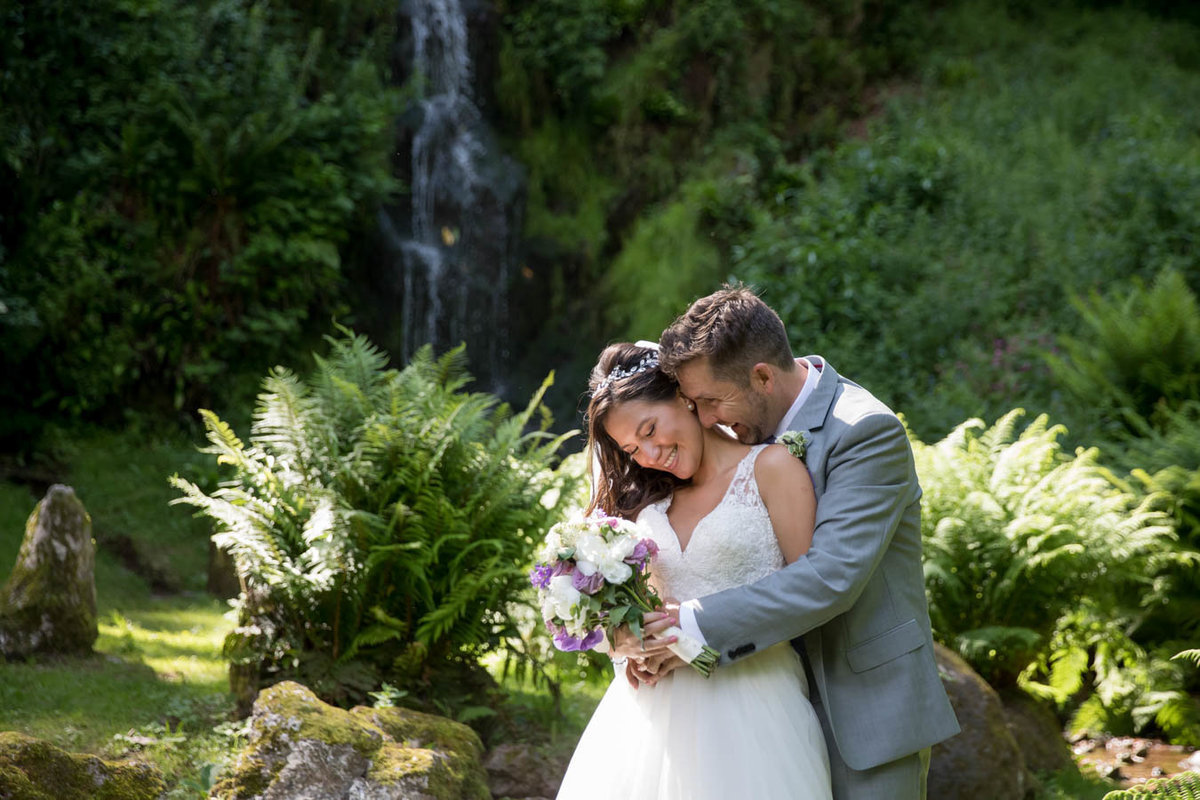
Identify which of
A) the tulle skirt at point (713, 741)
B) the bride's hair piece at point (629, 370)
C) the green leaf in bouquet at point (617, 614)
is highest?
the bride's hair piece at point (629, 370)

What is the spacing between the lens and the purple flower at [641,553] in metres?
2.89

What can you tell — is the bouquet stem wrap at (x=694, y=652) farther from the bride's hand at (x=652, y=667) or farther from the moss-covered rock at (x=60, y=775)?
the moss-covered rock at (x=60, y=775)

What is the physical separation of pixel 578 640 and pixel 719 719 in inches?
18.5

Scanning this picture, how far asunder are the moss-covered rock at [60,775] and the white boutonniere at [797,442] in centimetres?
264

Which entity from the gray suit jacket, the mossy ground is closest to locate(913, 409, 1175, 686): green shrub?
the gray suit jacket

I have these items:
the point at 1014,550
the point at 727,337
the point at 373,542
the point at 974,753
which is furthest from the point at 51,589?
the point at 1014,550

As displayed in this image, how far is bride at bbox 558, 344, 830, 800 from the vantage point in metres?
2.91

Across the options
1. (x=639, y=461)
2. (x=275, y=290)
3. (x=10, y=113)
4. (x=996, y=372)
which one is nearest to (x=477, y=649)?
(x=639, y=461)

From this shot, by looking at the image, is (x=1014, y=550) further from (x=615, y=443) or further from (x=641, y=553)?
(x=641, y=553)

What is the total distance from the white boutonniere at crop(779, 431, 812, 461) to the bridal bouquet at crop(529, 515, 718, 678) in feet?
1.62

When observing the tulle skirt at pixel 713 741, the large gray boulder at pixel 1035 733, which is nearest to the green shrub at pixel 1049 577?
the large gray boulder at pixel 1035 733

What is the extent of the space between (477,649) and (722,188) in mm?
9966

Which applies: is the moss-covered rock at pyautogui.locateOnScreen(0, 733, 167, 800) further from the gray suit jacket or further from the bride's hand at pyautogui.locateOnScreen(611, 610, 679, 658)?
the gray suit jacket

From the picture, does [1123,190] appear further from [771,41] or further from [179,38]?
[179,38]
